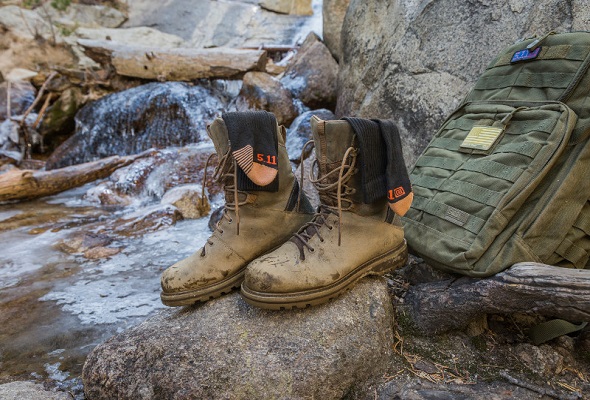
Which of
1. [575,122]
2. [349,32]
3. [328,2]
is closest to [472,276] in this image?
[575,122]

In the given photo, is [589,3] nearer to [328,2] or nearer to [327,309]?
[327,309]

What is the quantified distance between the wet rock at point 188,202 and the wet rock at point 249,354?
9.19 ft

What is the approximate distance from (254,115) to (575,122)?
132cm

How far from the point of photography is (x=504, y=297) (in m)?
1.41

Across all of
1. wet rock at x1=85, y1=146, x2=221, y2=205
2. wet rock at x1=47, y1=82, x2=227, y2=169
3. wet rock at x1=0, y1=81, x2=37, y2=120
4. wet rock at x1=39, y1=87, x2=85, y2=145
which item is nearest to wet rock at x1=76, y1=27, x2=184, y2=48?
wet rock at x1=0, y1=81, x2=37, y2=120

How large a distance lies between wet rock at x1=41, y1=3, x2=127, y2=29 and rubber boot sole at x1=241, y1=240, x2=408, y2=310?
14.8 m

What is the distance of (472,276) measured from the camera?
1543mm

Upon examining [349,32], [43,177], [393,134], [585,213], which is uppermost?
[349,32]

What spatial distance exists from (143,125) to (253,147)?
6.22 meters

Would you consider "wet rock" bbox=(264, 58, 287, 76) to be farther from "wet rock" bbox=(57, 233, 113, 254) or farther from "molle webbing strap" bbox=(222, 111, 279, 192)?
"molle webbing strap" bbox=(222, 111, 279, 192)

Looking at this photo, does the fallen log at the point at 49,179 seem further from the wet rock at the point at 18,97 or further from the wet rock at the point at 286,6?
the wet rock at the point at 286,6

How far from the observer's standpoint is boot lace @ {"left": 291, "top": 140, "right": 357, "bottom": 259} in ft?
4.92

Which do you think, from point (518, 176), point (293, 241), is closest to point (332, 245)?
point (293, 241)

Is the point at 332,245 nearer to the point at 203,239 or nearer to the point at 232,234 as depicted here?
the point at 232,234
